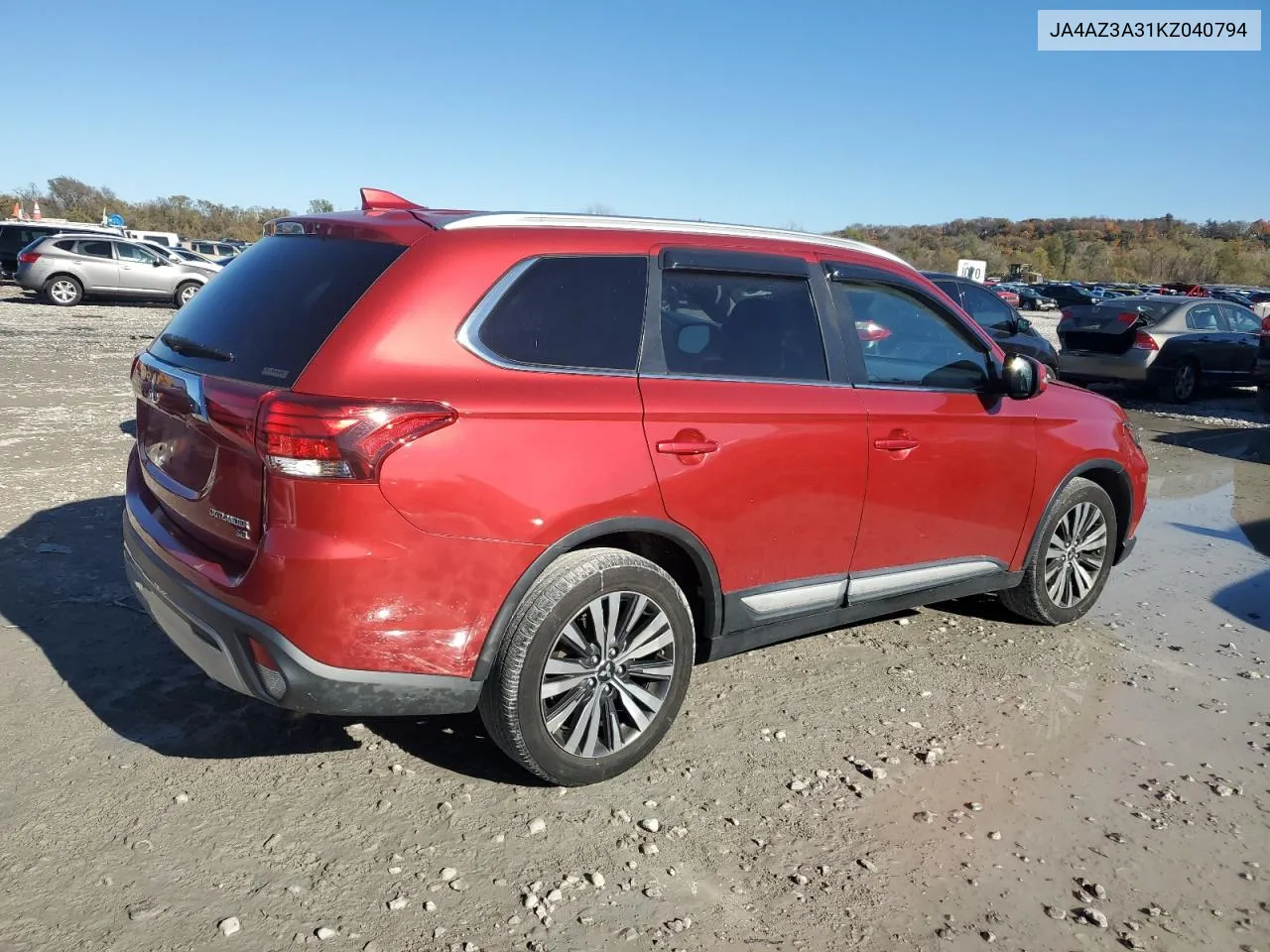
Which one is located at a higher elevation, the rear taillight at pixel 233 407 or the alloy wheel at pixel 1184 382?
the rear taillight at pixel 233 407

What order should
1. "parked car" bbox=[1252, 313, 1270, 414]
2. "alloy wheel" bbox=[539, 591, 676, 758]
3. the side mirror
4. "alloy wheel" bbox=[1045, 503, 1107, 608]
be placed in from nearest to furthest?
"alloy wheel" bbox=[539, 591, 676, 758] < the side mirror < "alloy wheel" bbox=[1045, 503, 1107, 608] < "parked car" bbox=[1252, 313, 1270, 414]

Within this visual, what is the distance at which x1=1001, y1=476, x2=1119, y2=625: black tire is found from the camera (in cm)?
496

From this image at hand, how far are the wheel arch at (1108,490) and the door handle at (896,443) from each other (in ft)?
3.70

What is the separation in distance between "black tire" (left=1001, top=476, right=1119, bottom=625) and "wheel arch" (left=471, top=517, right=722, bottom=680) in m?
2.06

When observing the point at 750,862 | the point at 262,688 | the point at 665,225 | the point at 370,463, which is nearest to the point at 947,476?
the point at 665,225

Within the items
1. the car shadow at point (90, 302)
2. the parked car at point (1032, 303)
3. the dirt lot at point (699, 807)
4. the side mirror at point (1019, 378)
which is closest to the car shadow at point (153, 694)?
the dirt lot at point (699, 807)

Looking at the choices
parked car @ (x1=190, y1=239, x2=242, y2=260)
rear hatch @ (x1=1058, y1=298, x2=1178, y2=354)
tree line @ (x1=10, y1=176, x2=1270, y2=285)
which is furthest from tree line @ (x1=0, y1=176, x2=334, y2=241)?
rear hatch @ (x1=1058, y1=298, x2=1178, y2=354)

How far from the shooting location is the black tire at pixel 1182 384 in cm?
1459

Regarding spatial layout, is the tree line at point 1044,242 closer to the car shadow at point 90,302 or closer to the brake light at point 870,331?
the car shadow at point 90,302

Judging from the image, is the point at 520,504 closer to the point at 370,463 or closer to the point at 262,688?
the point at 370,463

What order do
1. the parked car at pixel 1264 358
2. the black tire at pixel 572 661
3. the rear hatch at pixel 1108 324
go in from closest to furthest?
1. the black tire at pixel 572 661
2. the parked car at pixel 1264 358
3. the rear hatch at pixel 1108 324

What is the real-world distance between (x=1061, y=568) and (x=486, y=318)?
135 inches

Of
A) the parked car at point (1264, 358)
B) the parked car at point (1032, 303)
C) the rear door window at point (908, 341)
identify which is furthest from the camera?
the parked car at point (1032, 303)

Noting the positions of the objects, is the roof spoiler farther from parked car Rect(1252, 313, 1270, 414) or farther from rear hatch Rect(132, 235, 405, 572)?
parked car Rect(1252, 313, 1270, 414)
